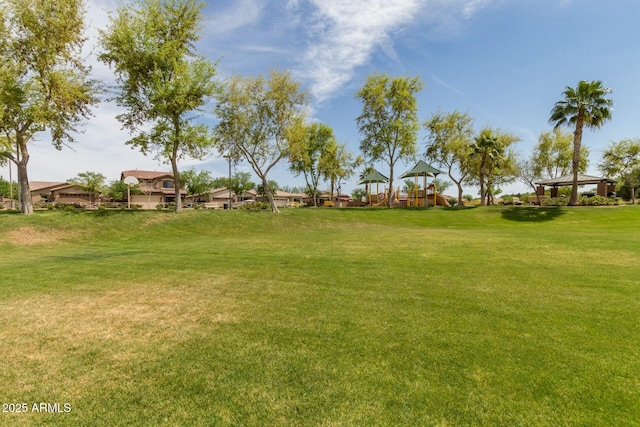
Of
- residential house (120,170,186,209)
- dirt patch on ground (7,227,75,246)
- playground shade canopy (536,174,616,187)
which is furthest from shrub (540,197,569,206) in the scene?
residential house (120,170,186,209)

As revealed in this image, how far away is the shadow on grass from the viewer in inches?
1009

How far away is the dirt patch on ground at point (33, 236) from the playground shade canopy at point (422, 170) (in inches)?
1232

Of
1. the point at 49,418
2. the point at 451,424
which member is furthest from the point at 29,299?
the point at 451,424

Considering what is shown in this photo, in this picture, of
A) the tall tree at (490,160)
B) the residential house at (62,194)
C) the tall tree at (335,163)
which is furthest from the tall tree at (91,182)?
the tall tree at (490,160)

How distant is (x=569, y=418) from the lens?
9.03 feet

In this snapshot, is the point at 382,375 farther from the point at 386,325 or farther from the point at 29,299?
the point at 29,299

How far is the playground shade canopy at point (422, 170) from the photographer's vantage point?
35.1 metres

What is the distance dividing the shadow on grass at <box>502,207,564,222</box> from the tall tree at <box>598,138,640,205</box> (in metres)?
21.0

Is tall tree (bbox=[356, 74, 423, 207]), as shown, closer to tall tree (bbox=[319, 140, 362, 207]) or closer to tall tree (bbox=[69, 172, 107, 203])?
tall tree (bbox=[319, 140, 362, 207])

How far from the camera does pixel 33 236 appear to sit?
54.4ft

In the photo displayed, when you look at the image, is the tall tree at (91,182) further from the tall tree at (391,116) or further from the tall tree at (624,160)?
the tall tree at (624,160)

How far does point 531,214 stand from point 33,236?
1382 inches

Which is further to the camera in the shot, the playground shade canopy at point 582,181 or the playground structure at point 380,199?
the playground structure at point 380,199

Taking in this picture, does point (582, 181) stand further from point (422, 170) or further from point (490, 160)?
point (422, 170)
